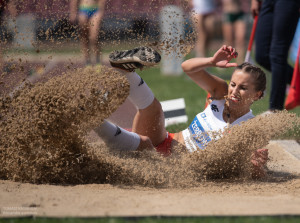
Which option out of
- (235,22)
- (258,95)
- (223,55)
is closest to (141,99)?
(223,55)

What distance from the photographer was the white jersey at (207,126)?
358 cm

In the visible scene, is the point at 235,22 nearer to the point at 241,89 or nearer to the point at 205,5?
the point at 205,5

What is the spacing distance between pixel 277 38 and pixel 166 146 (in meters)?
2.06

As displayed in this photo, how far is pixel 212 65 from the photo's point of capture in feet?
11.4

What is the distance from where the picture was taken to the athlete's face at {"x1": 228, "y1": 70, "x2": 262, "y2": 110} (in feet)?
11.4

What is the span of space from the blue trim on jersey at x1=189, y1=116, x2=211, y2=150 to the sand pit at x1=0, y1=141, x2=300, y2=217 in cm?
31

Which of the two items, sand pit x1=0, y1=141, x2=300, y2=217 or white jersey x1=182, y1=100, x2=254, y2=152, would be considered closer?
sand pit x1=0, y1=141, x2=300, y2=217

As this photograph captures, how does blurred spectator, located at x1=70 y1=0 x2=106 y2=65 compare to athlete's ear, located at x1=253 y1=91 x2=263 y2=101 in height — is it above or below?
above

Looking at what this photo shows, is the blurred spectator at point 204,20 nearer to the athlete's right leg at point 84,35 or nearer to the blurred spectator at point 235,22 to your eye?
the blurred spectator at point 235,22

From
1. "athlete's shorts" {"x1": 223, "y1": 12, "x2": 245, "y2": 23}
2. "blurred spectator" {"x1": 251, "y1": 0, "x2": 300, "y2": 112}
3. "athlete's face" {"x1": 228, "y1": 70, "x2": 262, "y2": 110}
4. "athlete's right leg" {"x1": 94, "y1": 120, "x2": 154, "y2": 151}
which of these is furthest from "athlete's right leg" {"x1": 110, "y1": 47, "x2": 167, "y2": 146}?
"athlete's shorts" {"x1": 223, "y1": 12, "x2": 245, "y2": 23}

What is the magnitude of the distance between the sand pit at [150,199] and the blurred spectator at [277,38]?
1974 mm

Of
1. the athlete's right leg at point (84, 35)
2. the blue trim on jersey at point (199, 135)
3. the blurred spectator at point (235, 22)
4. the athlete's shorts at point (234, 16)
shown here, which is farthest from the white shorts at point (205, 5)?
the blue trim on jersey at point (199, 135)

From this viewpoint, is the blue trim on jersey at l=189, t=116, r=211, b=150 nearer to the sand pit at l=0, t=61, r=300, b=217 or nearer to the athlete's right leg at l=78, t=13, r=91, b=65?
the sand pit at l=0, t=61, r=300, b=217

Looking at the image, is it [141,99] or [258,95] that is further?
[141,99]
